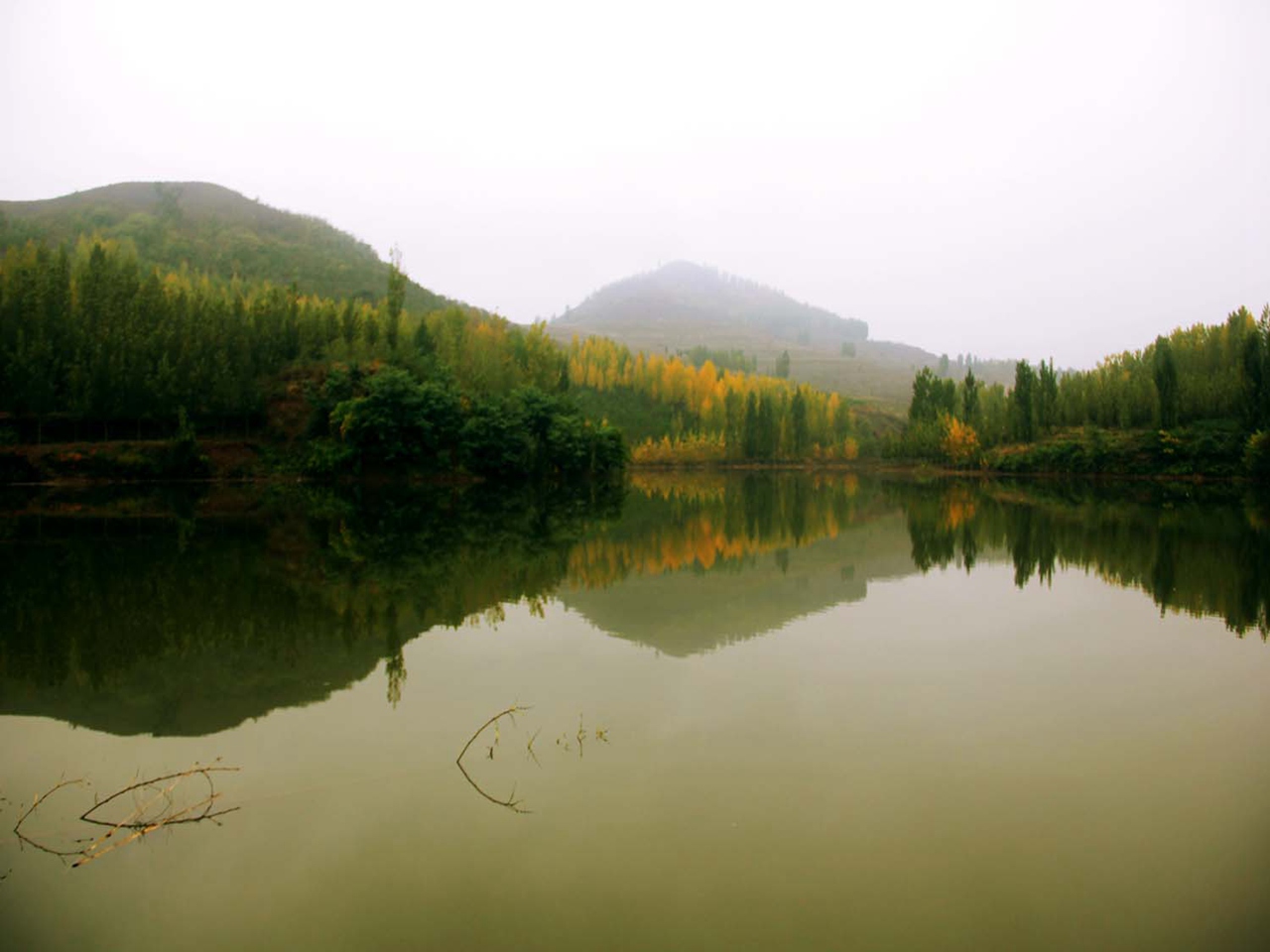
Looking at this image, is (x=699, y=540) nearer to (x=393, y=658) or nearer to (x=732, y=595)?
(x=732, y=595)

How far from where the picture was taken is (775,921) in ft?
9.52

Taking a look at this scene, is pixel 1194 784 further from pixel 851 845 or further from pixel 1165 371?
pixel 1165 371

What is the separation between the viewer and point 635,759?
14.7 ft

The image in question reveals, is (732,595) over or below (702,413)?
below

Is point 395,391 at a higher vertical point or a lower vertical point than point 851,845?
higher

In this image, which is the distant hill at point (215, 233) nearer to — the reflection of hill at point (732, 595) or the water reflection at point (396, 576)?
the water reflection at point (396, 576)

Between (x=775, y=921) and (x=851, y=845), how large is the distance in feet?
2.44

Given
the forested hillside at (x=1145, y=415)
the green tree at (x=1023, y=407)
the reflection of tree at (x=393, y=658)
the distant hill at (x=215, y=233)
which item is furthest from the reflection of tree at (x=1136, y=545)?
the distant hill at (x=215, y=233)

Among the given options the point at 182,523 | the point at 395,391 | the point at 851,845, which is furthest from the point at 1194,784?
the point at 395,391

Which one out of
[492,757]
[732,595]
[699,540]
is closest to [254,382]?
[699,540]

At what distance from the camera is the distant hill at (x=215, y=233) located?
8150 cm

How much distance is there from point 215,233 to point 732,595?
106735 mm

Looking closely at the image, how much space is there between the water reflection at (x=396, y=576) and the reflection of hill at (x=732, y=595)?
0.18 feet

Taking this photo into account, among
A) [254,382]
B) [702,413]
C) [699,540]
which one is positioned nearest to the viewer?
[699,540]
